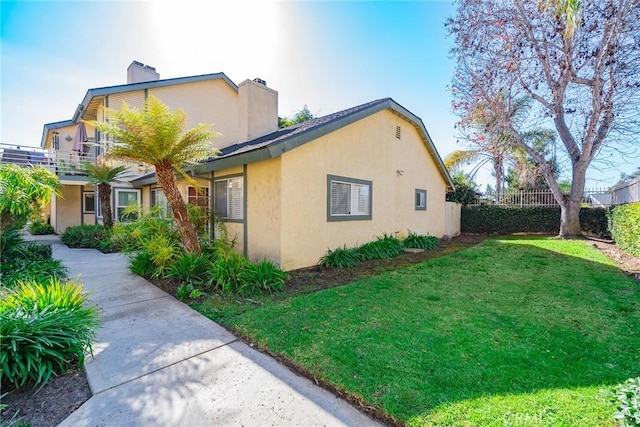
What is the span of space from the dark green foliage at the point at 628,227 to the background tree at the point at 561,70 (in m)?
3.05

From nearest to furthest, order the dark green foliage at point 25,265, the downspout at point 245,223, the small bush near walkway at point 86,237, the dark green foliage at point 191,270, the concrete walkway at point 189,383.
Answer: the concrete walkway at point 189,383 → the dark green foliage at point 25,265 → the dark green foliage at point 191,270 → the downspout at point 245,223 → the small bush near walkway at point 86,237

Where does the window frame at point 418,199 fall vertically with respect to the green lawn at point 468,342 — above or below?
above

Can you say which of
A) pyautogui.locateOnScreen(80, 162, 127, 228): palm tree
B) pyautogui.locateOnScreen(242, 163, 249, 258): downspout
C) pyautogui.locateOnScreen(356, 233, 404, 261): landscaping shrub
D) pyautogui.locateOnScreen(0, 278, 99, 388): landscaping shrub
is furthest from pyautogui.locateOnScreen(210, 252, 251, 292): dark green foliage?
pyautogui.locateOnScreen(80, 162, 127, 228): palm tree

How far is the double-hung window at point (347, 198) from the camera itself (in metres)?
8.28

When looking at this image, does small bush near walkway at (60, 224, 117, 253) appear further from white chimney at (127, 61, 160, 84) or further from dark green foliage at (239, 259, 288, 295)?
dark green foliage at (239, 259, 288, 295)

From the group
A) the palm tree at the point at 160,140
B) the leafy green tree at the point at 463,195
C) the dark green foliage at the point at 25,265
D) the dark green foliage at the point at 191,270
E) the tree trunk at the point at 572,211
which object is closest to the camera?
the dark green foliage at the point at 25,265

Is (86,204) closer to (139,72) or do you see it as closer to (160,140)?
(139,72)

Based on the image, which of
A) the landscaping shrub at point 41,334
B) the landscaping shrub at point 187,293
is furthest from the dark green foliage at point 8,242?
the landscaping shrub at point 187,293

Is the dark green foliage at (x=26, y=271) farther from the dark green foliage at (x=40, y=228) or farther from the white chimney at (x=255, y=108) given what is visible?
the dark green foliage at (x=40, y=228)

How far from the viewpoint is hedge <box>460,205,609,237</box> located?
15.7m

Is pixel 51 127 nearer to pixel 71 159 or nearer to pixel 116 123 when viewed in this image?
pixel 71 159

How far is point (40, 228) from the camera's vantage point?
1716 cm

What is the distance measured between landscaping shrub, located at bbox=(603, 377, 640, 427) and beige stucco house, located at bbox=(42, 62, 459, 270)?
19.0 ft

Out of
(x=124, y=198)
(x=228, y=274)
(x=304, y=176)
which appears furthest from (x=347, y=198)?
(x=124, y=198)
